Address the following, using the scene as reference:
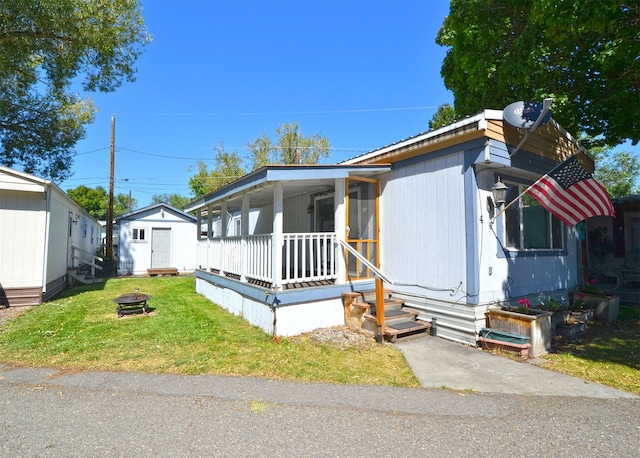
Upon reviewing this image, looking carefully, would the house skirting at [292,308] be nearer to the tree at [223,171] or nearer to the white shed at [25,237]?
the white shed at [25,237]

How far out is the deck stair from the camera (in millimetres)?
5246

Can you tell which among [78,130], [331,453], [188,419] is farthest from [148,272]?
[331,453]

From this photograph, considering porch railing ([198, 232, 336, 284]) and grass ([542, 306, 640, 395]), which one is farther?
porch railing ([198, 232, 336, 284])

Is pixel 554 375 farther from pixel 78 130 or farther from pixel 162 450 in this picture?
pixel 78 130

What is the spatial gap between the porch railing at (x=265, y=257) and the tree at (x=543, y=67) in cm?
585

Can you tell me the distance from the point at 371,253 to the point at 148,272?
506 inches

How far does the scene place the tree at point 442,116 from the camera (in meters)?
17.6

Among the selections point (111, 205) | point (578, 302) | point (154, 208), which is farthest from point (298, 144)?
point (578, 302)

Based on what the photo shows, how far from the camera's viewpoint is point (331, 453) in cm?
243

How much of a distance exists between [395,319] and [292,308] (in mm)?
1761

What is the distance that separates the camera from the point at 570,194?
214 inches

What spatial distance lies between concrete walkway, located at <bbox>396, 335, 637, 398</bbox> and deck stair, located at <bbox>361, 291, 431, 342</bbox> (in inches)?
10.5

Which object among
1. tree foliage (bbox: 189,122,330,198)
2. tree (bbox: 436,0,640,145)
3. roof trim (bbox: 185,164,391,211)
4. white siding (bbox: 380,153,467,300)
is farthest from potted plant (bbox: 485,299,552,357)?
tree foliage (bbox: 189,122,330,198)

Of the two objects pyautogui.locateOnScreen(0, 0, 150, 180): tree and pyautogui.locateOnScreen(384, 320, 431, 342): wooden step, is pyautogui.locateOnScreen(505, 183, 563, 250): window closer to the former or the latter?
pyautogui.locateOnScreen(384, 320, 431, 342): wooden step
